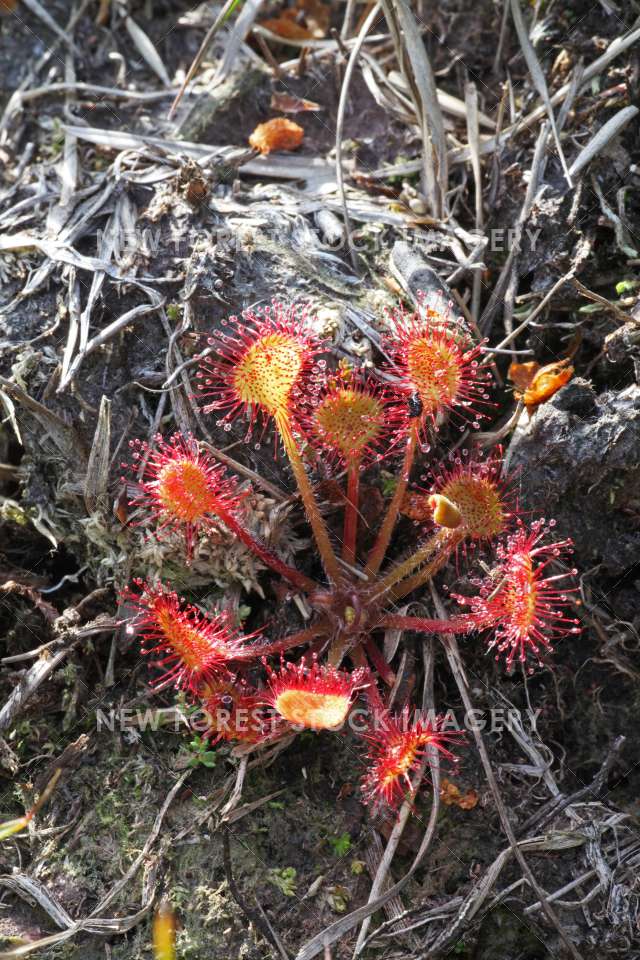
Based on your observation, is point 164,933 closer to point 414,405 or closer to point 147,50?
point 414,405

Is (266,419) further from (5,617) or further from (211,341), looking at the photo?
(5,617)

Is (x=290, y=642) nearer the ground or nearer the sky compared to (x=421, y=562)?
nearer the ground

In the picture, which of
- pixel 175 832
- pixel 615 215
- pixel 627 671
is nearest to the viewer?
pixel 175 832

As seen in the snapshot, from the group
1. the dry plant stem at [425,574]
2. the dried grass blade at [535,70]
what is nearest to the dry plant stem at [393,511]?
the dry plant stem at [425,574]

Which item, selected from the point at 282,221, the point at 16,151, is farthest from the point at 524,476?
the point at 16,151

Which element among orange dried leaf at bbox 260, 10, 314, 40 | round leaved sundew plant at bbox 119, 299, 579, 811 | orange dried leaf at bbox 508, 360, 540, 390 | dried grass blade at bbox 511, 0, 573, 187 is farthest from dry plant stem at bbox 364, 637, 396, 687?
orange dried leaf at bbox 260, 10, 314, 40

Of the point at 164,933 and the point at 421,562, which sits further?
the point at 421,562

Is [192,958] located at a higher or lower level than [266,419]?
lower

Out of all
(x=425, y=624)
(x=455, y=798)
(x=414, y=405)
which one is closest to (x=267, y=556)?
(x=425, y=624)
